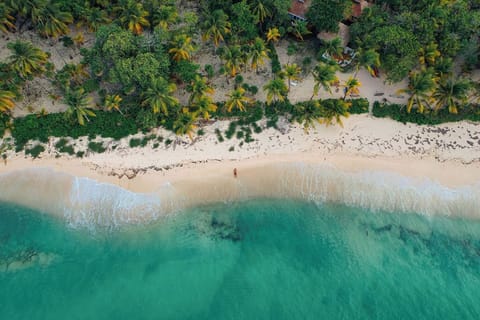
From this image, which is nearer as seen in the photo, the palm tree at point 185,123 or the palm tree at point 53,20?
the palm tree at point 185,123

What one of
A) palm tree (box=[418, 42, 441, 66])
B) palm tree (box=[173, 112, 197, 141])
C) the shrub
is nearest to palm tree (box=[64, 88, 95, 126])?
palm tree (box=[173, 112, 197, 141])

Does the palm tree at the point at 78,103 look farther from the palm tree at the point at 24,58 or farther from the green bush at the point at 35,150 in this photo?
the palm tree at the point at 24,58

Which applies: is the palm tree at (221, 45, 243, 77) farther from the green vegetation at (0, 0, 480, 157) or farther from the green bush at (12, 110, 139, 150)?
the green bush at (12, 110, 139, 150)

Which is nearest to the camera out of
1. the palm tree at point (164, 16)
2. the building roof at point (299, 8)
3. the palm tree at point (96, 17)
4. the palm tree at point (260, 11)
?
the palm tree at point (164, 16)

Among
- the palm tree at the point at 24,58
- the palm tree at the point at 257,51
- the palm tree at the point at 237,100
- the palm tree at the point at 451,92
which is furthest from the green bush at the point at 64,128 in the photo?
the palm tree at the point at 451,92

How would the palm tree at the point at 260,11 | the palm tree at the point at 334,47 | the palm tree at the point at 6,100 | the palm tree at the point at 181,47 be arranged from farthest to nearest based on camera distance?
the palm tree at the point at 260,11 < the palm tree at the point at 334,47 < the palm tree at the point at 181,47 < the palm tree at the point at 6,100

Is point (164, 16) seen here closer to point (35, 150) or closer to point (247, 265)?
point (35, 150)
